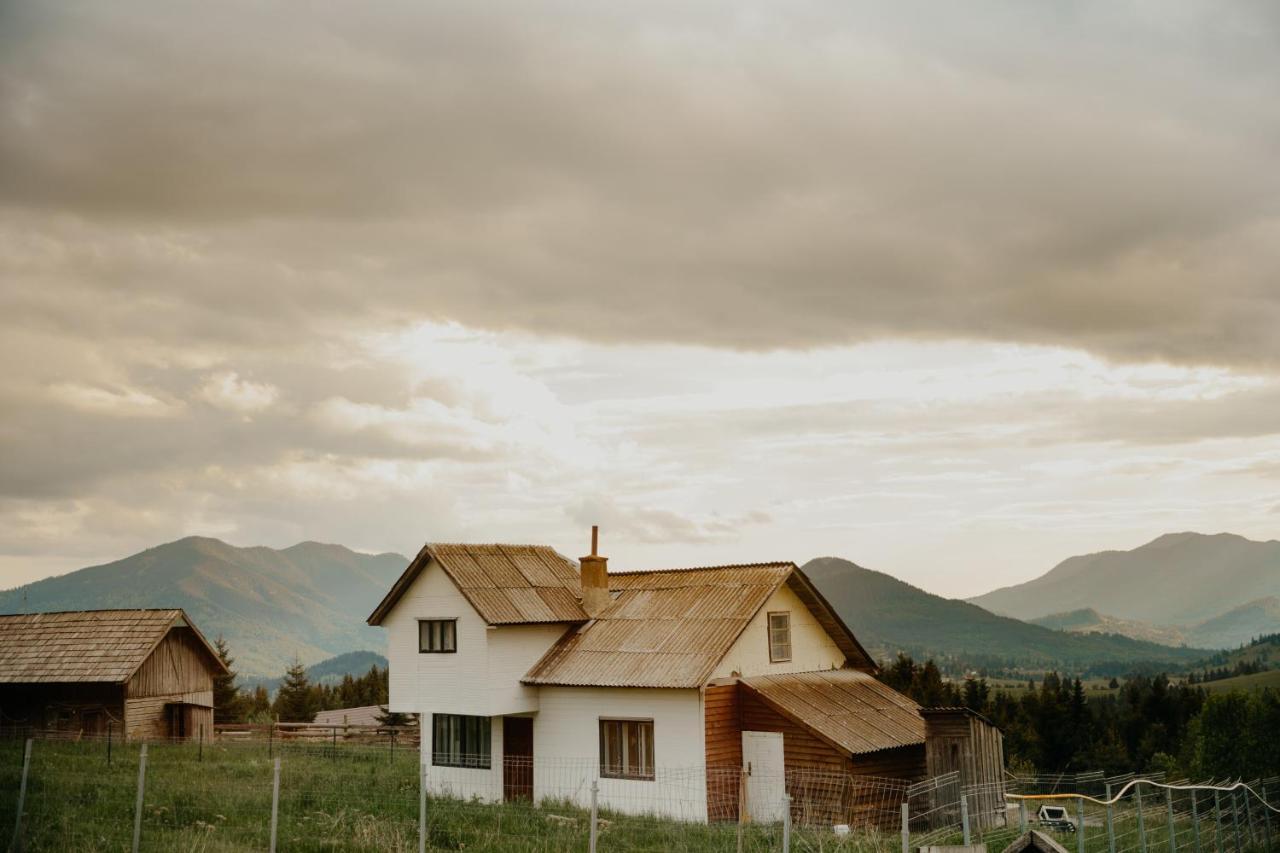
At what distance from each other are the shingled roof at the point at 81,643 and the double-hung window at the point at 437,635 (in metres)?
16.4

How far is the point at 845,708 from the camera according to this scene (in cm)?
3105

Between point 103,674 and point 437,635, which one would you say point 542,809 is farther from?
point 103,674

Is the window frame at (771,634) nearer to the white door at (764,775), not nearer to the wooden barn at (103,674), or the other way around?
the white door at (764,775)

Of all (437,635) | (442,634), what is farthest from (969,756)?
(437,635)

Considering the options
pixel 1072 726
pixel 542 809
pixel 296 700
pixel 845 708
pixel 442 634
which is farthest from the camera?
pixel 296 700

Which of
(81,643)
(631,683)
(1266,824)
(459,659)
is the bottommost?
(1266,824)

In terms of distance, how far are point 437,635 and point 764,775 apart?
10288 millimetres

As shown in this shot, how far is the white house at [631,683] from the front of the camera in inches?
1155

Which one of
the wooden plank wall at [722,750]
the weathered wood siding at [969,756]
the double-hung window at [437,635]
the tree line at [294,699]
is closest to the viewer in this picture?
the weathered wood siding at [969,756]

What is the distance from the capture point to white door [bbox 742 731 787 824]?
29.3 meters

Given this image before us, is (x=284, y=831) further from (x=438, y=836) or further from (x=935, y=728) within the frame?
(x=935, y=728)

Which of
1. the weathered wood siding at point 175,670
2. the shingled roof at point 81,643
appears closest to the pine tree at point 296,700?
the weathered wood siding at point 175,670

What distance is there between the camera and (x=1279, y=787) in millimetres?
32469

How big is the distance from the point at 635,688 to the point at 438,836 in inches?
339
